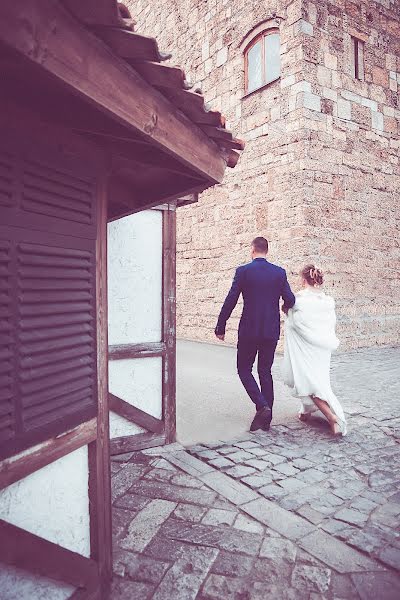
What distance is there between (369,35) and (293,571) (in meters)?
10.1

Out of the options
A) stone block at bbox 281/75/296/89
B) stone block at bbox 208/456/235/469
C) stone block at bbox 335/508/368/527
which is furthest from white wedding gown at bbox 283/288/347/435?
stone block at bbox 281/75/296/89

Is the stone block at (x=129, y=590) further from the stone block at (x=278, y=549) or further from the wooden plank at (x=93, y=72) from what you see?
the wooden plank at (x=93, y=72)

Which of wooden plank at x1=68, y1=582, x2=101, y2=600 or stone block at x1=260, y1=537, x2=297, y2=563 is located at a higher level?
wooden plank at x1=68, y1=582, x2=101, y2=600

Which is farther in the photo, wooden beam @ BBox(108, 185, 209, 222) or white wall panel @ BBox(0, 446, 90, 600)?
wooden beam @ BBox(108, 185, 209, 222)

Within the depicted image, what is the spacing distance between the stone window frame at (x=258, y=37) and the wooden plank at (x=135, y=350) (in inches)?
266

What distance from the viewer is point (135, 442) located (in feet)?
12.4

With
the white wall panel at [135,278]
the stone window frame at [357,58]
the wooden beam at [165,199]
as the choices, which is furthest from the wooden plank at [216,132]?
the stone window frame at [357,58]

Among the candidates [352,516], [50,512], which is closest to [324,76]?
[352,516]

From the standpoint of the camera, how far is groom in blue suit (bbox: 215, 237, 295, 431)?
4.28 m

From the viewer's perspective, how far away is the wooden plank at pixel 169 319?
13.0ft

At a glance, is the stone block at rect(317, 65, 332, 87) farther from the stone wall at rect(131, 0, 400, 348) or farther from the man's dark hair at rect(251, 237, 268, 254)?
the man's dark hair at rect(251, 237, 268, 254)

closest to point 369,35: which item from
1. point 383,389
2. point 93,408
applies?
point 383,389

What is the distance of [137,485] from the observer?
10.3 ft

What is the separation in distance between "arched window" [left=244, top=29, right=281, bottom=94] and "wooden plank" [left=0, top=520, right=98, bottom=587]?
344 inches
